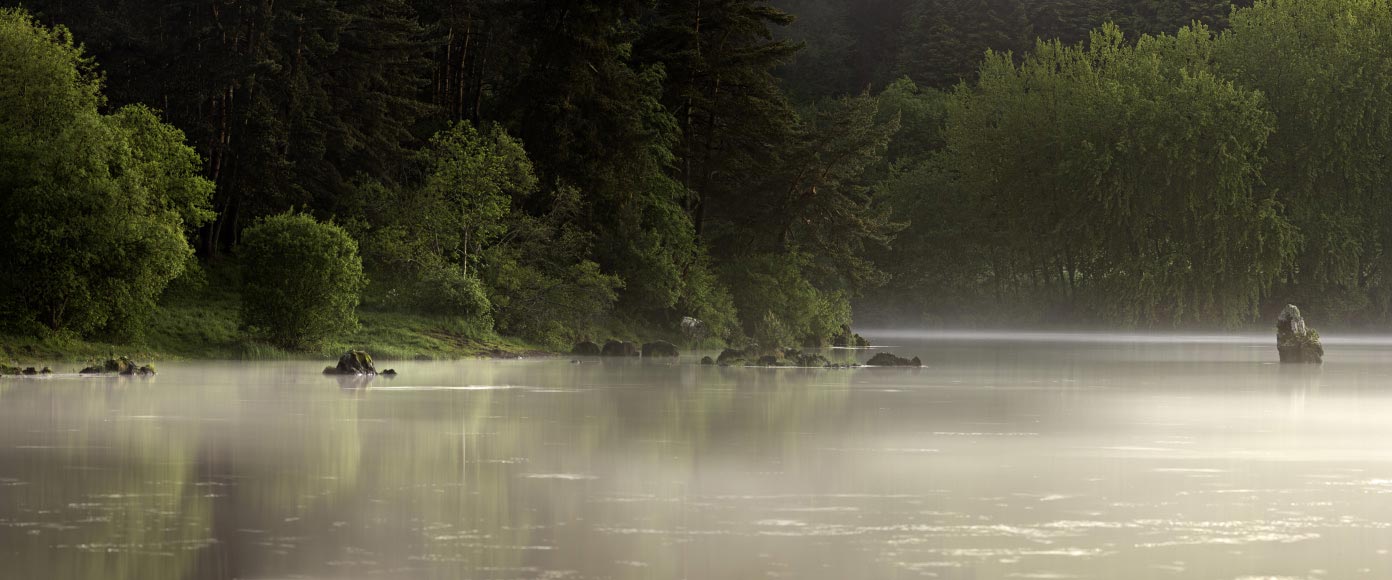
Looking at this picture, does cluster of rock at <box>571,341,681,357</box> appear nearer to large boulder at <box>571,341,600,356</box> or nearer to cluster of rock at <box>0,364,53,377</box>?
large boulder at <box>571,341,600,356</box>

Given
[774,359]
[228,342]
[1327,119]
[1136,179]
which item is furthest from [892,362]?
[1327,119]

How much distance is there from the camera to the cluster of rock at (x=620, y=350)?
2045 inches

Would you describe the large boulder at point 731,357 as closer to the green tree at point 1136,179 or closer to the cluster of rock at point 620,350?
the cluster of rock at point 620,350

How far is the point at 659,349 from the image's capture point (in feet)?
174

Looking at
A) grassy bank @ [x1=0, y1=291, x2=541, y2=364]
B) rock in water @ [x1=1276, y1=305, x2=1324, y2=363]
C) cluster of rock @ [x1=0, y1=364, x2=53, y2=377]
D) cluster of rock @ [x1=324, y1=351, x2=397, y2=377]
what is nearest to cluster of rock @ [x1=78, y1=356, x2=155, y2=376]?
cluster of rock @ [x1=0, y1=364, x2=53, y2=377]

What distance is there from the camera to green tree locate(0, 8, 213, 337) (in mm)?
38562

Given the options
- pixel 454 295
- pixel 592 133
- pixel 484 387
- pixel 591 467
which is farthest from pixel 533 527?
pixel 592 133

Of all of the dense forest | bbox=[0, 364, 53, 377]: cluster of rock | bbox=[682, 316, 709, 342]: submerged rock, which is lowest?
bbox=[0, 364, 53, 377]: cluster of rock

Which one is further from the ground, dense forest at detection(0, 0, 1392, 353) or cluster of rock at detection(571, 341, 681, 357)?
dense forest at detection(0, 0, 1392, 353)

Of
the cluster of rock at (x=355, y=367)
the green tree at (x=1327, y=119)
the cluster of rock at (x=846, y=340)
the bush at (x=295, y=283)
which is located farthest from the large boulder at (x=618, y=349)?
the green tree at (x=1327, y=119)

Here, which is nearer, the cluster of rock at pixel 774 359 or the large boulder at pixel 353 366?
the large boulder at pixel 353 366

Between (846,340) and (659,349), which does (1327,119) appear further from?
(659,349)

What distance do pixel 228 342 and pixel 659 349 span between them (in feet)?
49.2

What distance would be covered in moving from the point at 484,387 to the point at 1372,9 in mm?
62019
